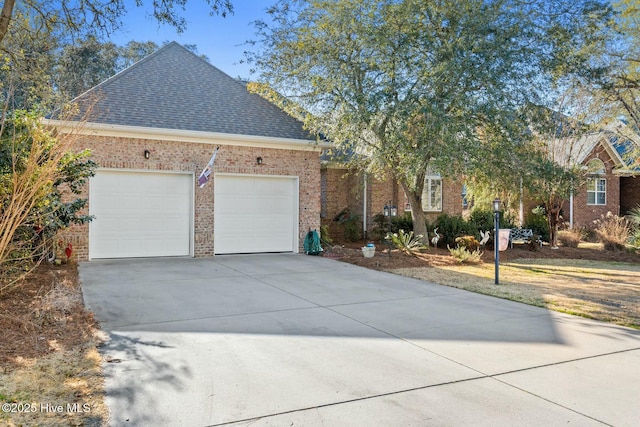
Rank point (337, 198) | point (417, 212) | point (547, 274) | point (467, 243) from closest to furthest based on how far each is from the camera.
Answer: point (547, 274) < point (467, 243) < point (417, 212) < point (337, 198)

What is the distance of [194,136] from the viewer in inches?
493

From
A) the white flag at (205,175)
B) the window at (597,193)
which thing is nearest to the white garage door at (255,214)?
the white flag at (205,175)

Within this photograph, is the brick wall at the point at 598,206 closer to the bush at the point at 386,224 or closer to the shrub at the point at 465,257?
the bush at the point at 386,224

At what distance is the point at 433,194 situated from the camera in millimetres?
20031

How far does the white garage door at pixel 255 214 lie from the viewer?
13297 millimetres

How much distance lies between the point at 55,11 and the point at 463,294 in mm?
8775

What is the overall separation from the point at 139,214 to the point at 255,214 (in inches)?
126

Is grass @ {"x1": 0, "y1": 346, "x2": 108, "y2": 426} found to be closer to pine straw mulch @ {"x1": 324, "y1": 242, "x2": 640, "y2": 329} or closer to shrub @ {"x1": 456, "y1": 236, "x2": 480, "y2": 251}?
pine straw mulch @ {"x1": 324, "y1": 242, "x2": 640, "y2": 329}

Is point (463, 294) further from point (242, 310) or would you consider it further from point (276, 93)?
point (276, 93)

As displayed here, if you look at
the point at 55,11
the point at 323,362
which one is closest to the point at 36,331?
the point at 323,362

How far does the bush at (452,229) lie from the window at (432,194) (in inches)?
124

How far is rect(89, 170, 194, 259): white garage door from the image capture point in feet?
38.8

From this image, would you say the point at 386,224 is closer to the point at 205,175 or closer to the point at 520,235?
the point at 520,235

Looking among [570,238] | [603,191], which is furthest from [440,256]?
[603,191]
